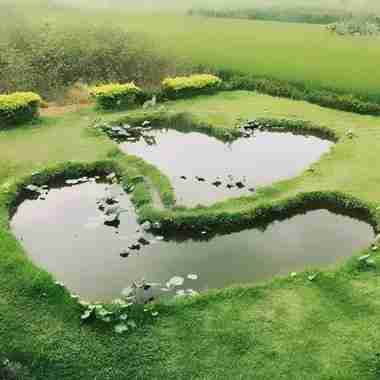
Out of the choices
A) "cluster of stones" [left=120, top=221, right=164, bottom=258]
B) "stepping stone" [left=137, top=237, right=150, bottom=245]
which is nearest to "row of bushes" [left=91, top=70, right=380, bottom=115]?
"cluster of stones" [left=120, top=221, right=164, bottom=258]

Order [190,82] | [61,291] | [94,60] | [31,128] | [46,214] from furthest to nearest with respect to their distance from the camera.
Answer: [94,60], [190,82], [31,128], [46,214], [61,291]

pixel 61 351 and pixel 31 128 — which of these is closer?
pixel 61 351

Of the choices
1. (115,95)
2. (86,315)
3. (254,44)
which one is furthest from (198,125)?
(86,315)

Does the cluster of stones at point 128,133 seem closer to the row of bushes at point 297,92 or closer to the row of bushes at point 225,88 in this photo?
the row of bushes at point 225,88

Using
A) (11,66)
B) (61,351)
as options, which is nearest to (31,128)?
(11,66)

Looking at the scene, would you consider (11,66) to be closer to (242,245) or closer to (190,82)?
(190,82)

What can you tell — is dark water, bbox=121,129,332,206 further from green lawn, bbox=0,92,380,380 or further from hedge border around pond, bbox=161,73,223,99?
green lawn, bbox=0,92,380,380

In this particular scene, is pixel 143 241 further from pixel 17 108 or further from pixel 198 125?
pixel 17 108
